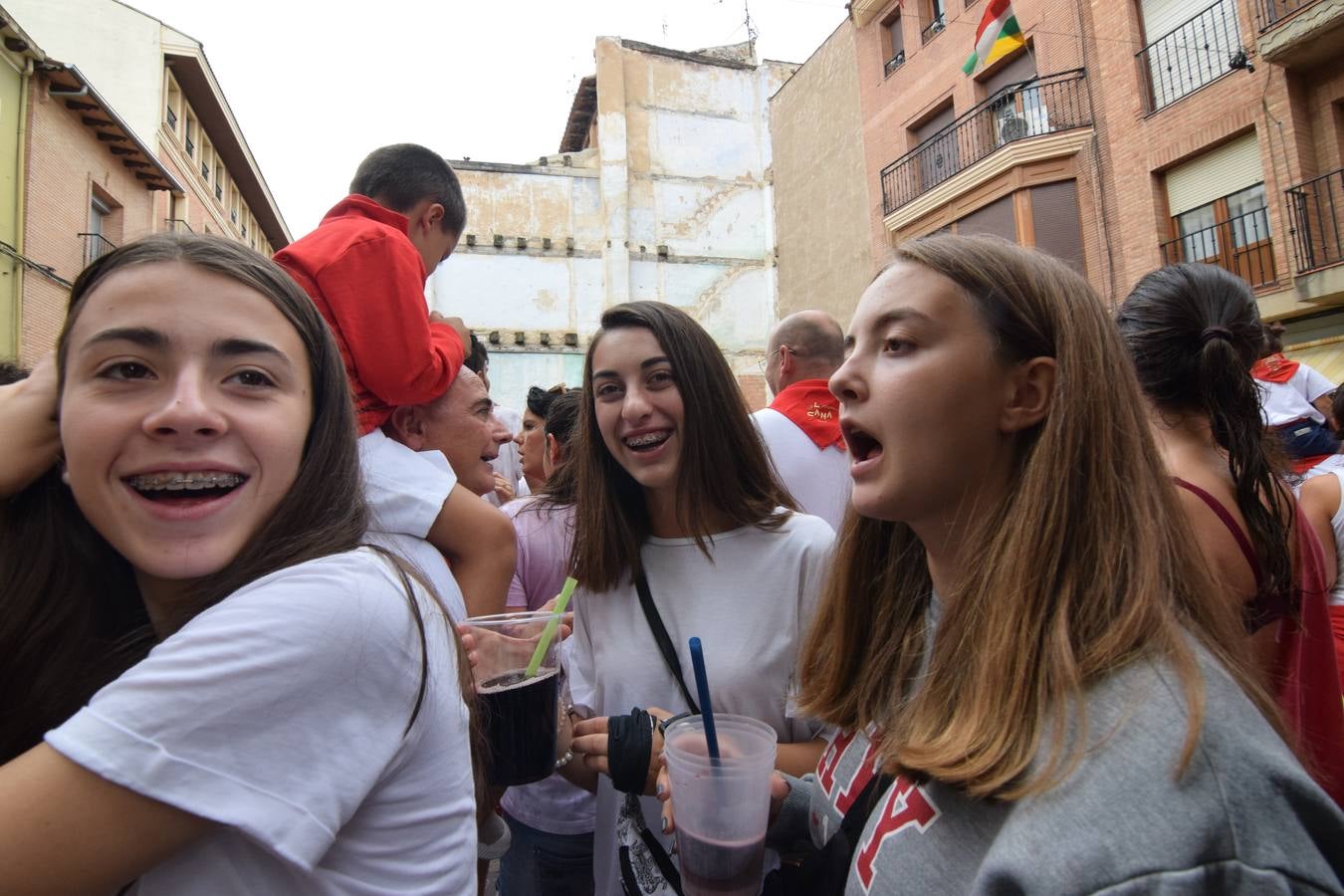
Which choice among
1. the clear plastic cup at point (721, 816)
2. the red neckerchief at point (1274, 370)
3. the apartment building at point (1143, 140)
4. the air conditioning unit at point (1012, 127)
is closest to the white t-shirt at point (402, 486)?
the clear plastic cup at point (721, 816)

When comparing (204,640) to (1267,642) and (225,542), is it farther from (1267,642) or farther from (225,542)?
(1267,642)

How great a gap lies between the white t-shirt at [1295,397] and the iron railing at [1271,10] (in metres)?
9.04

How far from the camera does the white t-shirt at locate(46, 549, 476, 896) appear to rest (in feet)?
2.94

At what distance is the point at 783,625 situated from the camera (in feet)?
7.02

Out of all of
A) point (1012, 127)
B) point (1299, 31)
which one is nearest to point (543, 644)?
point (1299, 31)

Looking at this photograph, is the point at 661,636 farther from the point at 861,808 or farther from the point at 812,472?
the point at 812,472

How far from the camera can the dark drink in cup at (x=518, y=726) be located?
5.39 feet

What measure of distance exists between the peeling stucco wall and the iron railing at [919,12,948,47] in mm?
9055

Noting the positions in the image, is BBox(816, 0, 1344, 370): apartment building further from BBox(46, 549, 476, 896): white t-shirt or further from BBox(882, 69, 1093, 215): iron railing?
BBox(46, 549, 476, 896): white t-shirt

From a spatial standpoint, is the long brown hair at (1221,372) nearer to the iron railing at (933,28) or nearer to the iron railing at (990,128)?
the iron railing at (990,128)

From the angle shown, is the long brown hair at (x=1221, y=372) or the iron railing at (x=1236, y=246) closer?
the long brown hair at (x=1221, y=372)

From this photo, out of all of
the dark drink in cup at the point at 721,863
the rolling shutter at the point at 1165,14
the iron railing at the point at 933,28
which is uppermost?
the iron railing at the point at 933,28

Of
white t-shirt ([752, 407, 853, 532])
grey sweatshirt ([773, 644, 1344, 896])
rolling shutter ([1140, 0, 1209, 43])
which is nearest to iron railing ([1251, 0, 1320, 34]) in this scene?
rolling shutter ([1140, 0, 1209, 43])

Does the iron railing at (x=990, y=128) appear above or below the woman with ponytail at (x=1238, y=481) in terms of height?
above
